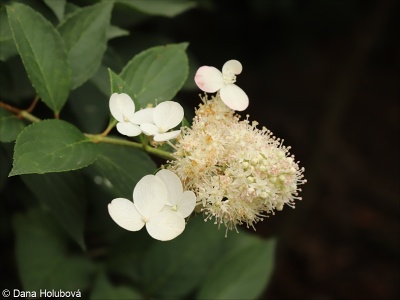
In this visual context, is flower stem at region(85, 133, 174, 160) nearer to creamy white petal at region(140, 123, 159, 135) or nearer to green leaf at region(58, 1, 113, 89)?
creamy white petal at region(140, 123, 159, 135)

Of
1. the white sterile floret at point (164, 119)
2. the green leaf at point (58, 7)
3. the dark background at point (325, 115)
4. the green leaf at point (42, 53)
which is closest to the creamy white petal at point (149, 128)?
the white sterile floret at point (164, 119)

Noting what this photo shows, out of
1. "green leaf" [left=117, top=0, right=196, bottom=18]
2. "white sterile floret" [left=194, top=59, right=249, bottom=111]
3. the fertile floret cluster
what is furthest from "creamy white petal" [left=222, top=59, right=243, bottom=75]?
"green leaf" [left=117, top=0, right=196, bottom=18]

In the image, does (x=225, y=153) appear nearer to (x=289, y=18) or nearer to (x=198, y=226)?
(x=198, y=226)

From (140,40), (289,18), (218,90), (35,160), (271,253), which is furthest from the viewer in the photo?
(289,18)

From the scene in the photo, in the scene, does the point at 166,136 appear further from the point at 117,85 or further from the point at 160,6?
the point at 160,6

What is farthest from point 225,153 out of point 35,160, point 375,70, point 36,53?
point 375,70

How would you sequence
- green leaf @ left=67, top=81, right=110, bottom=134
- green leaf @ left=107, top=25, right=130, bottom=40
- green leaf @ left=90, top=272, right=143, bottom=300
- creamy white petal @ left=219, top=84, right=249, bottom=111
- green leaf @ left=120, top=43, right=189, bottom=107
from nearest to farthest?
creamy white petal @ left=219, top=84, right=249, bottom=111 < green leaf @ left=120, top=43, right=189, bottom=107 < green leaf @ left=107, top=25, right=130, bottom=40 < green leaf @ left=90, top=272, right=143, bottom=300 < green leaf @ left=67, top=81, right=110, bottom=134

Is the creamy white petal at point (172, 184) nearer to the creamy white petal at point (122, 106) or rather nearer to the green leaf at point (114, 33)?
the creamy white petal at point (122, 106)
